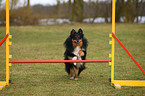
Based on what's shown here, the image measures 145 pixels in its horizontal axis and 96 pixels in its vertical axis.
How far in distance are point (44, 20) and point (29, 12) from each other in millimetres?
2784

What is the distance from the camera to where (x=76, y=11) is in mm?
29766

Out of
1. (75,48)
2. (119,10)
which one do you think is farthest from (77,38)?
(119,10)

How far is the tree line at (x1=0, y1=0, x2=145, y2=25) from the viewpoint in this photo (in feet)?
86.2

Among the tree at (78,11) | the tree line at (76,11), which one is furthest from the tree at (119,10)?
the tree at (78,11)

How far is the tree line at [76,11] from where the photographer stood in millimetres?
26281

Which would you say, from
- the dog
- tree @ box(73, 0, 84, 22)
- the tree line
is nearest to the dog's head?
the dog

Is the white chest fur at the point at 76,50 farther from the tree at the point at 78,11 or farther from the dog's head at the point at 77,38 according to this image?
the tree at the point at 78,11

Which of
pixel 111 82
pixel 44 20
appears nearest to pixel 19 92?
pixel 111 82

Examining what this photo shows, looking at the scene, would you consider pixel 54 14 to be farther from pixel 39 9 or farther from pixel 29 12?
pixel 29 12

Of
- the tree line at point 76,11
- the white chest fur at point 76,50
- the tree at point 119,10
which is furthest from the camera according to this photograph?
the tree at point 119,10

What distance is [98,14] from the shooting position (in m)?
30.1

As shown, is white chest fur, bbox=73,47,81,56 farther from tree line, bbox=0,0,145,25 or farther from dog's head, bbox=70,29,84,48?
tree line, bbox=0,0,145,25

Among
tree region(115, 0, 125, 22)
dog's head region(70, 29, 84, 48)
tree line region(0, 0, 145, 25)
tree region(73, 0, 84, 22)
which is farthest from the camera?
tree region(73, 0, 84, 22)

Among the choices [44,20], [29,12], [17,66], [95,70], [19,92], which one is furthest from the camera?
[44,20]
